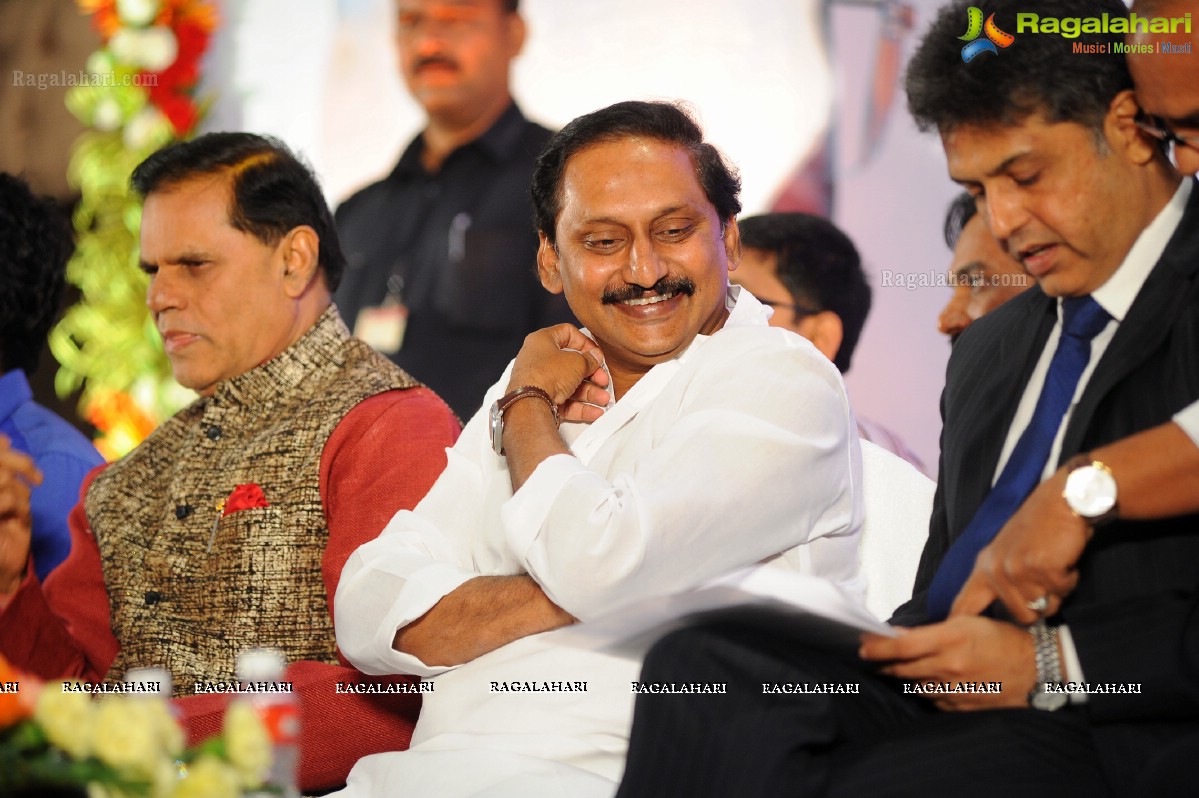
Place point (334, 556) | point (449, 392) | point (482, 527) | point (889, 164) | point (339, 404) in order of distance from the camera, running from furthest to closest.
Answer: point (449, 392) → point (889, 164) → point (339, 404) → point (334, 556) → point (482, 527)

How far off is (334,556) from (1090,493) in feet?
4.69

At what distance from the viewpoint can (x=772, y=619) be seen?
5.74 ft

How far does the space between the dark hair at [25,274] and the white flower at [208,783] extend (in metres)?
2.52

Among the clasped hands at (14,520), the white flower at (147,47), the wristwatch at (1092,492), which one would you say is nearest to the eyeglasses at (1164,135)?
the wristwatch at (1092,492)

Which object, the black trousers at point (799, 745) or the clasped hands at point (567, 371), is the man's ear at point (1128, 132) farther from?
the clasped hands at point (567, 371)

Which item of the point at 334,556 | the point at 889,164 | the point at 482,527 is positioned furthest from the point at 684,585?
the point at 889,164

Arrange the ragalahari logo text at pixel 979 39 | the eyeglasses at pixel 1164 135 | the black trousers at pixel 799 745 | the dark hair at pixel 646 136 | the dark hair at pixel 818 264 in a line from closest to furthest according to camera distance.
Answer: the black trousers at pixel 799 745 → the eyeglasses at pixel 1164 135 → the ragalahari logo text at pixel 979 39 → the dark hair at pixel 646 136 → the dark hair at pixel 818 264

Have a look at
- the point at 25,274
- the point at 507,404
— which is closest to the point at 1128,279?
the point at 507,404

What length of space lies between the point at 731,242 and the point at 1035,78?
701 mm

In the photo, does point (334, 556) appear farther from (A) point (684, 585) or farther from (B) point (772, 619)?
(B) point (772, 619)

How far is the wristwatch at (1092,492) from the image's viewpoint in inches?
66.6

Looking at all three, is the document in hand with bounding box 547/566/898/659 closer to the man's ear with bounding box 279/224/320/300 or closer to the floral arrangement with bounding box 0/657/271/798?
the floral arrangement with bounding box 0/657/271/798

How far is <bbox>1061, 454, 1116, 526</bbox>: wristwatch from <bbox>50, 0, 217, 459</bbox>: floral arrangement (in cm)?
406

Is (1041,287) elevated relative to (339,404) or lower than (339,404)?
elevated
